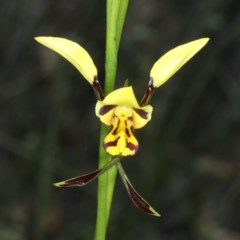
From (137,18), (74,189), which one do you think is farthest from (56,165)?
(137,18)

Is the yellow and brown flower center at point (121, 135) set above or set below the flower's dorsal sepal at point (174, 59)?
below

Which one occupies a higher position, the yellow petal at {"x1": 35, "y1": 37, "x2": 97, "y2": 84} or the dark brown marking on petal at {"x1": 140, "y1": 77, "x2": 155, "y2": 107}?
the yellow petal at {"x1": 35, "y1": 37, "x2": 97, "y2": 84}

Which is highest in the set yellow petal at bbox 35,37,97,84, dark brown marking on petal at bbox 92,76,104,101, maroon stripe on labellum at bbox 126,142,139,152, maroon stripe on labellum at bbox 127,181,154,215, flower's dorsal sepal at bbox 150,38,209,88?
yellow petal at bbox 35,37,97,84

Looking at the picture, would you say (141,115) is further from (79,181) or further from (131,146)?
(79,181)

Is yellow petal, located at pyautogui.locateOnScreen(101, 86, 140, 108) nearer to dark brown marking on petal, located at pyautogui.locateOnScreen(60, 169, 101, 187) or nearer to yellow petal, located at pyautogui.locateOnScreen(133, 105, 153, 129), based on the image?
yellow petal, located at pyautogui.locateOnScreen(133, 105, 153, 129)

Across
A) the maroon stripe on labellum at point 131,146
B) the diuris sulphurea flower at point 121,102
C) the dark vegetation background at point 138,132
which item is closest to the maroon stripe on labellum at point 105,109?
the diuris sulphurea flower at point 121,102

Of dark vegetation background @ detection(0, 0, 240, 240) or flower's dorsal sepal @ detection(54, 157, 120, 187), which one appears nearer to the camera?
flower's dorsal sepal @ detection(54, 157, 120, 187)

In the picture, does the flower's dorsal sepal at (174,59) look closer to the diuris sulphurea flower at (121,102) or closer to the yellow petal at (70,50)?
the diuris sulphurea flower at (121,102)

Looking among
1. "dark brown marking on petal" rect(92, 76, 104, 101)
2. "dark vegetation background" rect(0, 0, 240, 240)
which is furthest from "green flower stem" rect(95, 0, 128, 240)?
"dark vegetation background" rect(0, 0, 240, 240)
